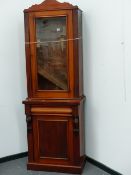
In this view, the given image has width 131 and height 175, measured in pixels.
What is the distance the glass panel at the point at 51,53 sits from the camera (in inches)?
108

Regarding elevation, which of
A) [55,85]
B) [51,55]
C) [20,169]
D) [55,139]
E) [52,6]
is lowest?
[20,169]

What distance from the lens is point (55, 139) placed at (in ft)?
9.36

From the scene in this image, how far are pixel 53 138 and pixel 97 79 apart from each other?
756 millimetres

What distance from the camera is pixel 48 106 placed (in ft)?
9.12

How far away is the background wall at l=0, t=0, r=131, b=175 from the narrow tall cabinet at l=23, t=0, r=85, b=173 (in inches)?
5.6

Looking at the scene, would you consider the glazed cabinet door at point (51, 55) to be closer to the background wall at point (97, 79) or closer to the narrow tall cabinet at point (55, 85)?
the narrow tall cabinet at point (55, 85)

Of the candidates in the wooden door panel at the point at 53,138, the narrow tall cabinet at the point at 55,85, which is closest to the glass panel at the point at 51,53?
the narrow tall cabinet at the point at 55,85

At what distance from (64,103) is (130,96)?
64 centimetres

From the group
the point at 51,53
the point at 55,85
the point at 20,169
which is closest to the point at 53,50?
the point at 51,53

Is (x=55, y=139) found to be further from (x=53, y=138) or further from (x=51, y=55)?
(x=51, y=55)

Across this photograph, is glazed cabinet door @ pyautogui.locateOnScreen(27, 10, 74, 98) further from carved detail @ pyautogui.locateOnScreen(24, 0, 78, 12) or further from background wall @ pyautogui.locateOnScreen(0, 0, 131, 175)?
background wall @ pyautogui.locateOnScreen(0, 0, 131, 175)

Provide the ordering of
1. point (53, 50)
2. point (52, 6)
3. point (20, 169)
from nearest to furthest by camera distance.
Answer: point (52, 6)
point (53, 50)
point (20, 169)

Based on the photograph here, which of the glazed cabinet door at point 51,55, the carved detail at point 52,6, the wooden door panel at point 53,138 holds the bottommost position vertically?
the wooden door panel at point 53,138

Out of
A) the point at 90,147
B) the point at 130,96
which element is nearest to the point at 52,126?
the point at 90,147
